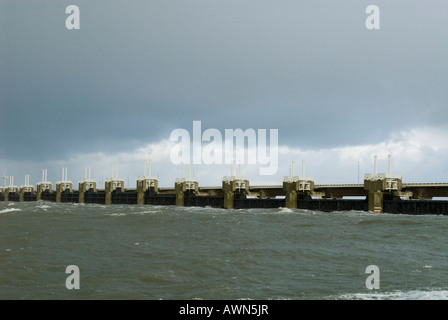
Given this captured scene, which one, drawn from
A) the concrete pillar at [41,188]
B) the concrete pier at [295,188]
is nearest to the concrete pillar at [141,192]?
the concrete pier at [295,188]

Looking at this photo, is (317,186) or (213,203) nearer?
(317,186)

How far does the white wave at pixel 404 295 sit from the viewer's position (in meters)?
14.1

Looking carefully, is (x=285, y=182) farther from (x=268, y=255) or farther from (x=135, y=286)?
(x=135, y=286)

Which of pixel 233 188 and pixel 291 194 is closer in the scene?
pixel 291 194

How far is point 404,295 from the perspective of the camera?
48.2 feet

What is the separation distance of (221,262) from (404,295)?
8.19m

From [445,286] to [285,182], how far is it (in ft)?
192

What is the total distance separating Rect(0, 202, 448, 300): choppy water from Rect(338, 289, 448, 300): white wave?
3cm

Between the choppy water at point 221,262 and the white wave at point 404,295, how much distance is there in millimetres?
32

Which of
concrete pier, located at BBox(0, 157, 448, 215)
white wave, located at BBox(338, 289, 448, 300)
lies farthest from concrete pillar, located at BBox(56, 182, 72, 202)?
white wave, located at BBox(338, 289, 448, 300)

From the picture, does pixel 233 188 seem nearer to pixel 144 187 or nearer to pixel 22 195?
pixel 144 187

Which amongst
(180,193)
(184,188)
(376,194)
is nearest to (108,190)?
(180,193)
